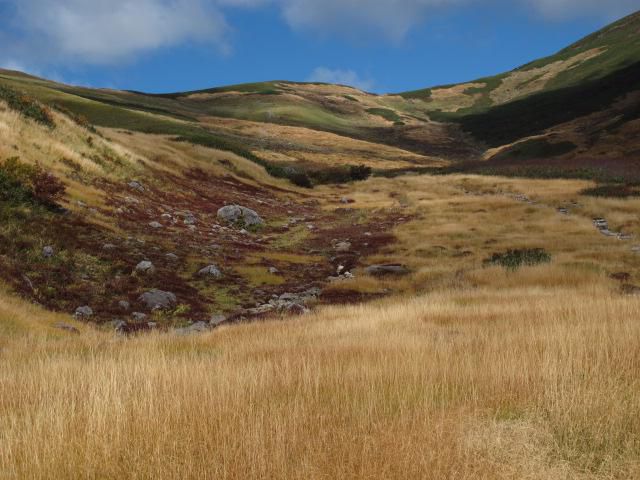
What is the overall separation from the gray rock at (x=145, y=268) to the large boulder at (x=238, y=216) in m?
14.7

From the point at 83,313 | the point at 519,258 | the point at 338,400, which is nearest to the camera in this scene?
the point at 338,400

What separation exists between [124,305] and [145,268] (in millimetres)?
3031

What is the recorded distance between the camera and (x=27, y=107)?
2936 centimetres

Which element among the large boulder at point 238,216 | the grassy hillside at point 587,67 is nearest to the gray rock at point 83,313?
the large boulder at point 238,216

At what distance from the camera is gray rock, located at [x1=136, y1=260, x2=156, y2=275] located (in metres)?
15.8

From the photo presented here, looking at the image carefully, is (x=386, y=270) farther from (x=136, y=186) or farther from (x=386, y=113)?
(x=386, y=113)

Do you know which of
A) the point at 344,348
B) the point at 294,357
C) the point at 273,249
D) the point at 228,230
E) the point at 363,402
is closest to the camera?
the point at 363,402

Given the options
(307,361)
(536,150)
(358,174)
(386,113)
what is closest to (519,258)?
(307,361)

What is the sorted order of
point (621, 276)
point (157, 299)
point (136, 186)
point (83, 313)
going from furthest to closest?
point (136, 186)
point (621, 276)
point (157, 299)
point (83, 313)

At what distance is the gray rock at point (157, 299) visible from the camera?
13.4m

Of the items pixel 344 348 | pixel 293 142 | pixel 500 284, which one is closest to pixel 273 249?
pixel 500 284

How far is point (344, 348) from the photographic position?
6.95 m

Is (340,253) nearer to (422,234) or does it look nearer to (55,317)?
(422,234)

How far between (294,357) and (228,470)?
10.4 ft
